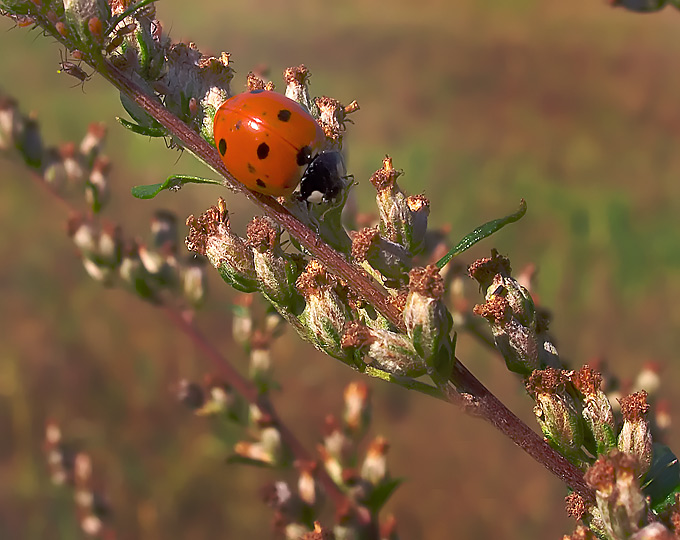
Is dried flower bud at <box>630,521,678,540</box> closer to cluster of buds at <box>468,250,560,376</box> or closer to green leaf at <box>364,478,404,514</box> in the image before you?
cluster of buds at <box>468,250,560,376</box>

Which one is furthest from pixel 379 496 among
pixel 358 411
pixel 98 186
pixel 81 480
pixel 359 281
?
pixel 81 480

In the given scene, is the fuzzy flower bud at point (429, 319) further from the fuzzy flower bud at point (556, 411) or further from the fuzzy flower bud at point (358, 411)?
the fuzzy flower bud at point (358, 411)

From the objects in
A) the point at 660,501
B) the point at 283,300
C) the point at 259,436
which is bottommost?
the point at 259,436

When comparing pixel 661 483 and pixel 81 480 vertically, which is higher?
pixel 661 483

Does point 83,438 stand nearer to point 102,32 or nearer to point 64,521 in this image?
point 64,521

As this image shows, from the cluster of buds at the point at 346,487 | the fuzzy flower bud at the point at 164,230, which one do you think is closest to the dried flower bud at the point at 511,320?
the cluster of buds at the point at 346,487

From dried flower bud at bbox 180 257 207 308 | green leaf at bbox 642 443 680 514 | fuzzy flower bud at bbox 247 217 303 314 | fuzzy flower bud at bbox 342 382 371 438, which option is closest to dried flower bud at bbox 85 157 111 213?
dried flower bud at bbox 180 257 207 308

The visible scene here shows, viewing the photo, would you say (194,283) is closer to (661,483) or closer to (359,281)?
(359,281)

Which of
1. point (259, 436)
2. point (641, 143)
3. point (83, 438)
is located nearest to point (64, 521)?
point (83, 438)
